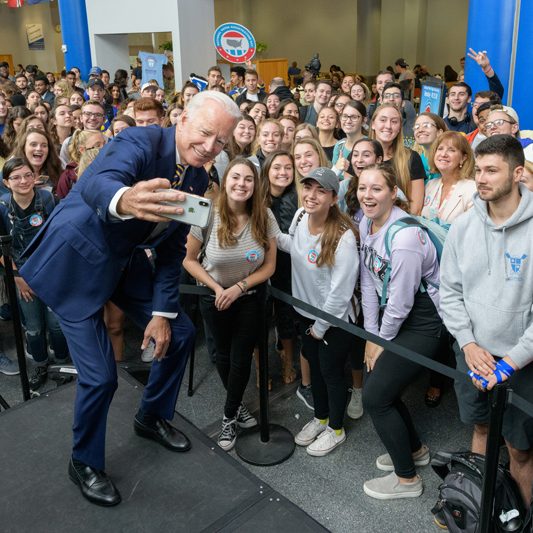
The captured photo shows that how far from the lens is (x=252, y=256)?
327 cm

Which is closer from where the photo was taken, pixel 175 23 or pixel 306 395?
pixel 306 395

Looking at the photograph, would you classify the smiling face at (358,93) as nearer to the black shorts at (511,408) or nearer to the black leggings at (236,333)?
the black leggings at (236,333)

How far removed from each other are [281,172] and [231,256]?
0.86 metres

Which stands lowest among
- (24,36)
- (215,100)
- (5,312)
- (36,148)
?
(5,312)

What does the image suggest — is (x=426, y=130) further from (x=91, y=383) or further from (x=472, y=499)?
(x=91, y=383)

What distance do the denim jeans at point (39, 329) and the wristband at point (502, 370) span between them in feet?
9.86

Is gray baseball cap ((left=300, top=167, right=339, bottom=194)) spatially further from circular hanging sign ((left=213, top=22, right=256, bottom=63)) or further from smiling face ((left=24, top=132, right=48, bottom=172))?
circular hanging sign ((left=213, top=22, right=256, bottom=63))

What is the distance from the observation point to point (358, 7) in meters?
23.2

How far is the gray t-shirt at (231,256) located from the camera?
3.24 meters

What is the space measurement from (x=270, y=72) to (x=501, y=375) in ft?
45.2

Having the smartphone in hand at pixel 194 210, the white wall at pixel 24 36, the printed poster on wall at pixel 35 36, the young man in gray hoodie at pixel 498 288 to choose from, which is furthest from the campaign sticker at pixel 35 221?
the white wall at pixel 24 36

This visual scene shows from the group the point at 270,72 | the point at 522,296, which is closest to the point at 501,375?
the point at 522,296

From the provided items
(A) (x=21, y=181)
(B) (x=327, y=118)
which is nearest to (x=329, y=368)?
(A) (x=21, y=181)

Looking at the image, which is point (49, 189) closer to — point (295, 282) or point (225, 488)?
point (295, 282)
